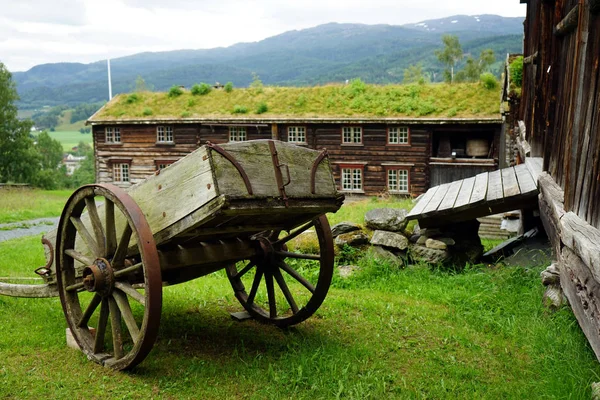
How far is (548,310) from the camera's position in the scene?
4984mm

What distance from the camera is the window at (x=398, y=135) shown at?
23812mm

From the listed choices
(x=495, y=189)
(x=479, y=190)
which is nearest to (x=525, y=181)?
(x=495, y=189)

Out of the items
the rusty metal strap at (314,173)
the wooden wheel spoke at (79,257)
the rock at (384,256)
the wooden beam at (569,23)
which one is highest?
the wooden beam at (569,23)

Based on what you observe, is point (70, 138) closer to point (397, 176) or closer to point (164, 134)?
point (164, 134)

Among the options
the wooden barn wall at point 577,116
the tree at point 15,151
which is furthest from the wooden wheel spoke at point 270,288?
the tree at point 15,151

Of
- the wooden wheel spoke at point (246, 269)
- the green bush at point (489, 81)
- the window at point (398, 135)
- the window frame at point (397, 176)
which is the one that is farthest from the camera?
the window frame at point (397, 176)

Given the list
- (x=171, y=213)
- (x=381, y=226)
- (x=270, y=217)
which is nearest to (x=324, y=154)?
(x=270, y=217)

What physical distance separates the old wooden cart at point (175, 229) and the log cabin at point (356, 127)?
764 inches

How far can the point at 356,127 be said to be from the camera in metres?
24.4

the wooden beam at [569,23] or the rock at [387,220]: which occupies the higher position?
the wooden beam at [569,23]

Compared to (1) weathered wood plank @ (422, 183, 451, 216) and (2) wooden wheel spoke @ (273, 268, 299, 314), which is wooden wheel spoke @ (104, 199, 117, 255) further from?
(1) weathered wood plank @ (422, 183, 451, 216)

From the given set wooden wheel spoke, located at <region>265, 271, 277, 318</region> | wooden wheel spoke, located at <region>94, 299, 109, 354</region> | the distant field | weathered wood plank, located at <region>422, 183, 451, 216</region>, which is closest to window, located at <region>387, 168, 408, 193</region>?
weathered wood plank, located at <region>422, 183, 451, 216</region>

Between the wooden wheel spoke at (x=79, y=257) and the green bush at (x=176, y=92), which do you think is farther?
the green bush at (x=176, y=92)

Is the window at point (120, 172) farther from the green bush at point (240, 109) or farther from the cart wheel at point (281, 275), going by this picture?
the cart wheel at point (281, 275)
